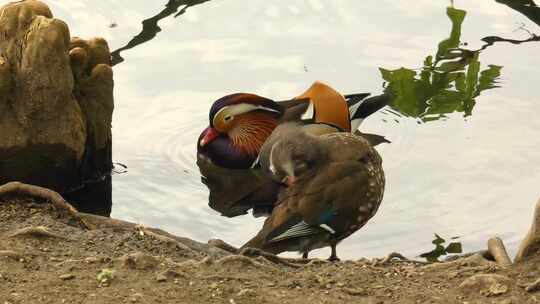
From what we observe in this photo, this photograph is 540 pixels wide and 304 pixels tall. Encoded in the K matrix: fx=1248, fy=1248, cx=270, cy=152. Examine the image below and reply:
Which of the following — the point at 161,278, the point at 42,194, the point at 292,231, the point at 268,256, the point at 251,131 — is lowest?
the point at 251,131

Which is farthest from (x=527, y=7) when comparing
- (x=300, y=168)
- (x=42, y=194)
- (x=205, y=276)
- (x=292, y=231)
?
(x=205, y=276)

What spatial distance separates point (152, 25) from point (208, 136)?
1837mm

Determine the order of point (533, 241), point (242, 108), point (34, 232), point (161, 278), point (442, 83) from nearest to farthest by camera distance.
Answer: point (161, 278) → point (533, 241) → point (34, 232) → point (242, 108) → point (442, 83)

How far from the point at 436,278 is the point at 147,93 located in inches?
170

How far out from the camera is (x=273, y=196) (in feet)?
25.8

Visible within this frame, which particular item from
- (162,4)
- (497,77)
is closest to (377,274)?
(497,77)

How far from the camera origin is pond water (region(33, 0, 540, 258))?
7227 mm

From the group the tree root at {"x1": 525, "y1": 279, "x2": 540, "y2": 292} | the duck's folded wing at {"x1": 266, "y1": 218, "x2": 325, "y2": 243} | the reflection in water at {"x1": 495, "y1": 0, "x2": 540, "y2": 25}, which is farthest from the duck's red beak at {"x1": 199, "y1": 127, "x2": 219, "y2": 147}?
the tree root at {"x1": 525, "y1": 279, "x2": 540, "y2": 292}

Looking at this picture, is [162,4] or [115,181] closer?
[115,181]

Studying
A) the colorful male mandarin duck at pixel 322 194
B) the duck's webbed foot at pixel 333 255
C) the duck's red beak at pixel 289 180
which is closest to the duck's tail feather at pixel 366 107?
the colorful male mandarin duck at pixel 322 194

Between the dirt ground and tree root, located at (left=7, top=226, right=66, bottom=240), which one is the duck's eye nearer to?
the dirt ground

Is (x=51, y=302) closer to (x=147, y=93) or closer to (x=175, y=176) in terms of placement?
(x=175, y=176)

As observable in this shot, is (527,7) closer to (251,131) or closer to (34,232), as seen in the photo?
(251,131)

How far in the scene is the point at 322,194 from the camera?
22.0ft
